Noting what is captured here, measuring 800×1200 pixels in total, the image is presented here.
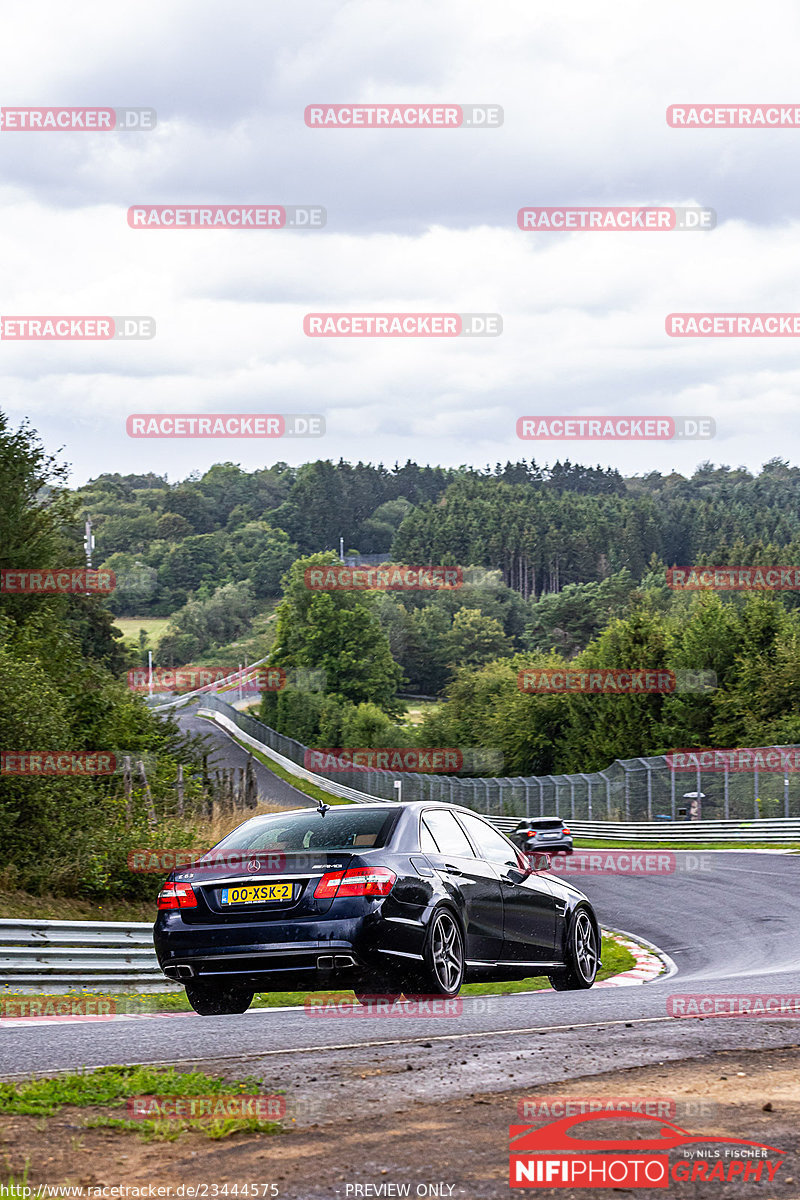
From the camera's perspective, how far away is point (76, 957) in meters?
11.8

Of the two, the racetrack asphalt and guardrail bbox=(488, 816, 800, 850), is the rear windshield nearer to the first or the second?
the racetrack asphalt

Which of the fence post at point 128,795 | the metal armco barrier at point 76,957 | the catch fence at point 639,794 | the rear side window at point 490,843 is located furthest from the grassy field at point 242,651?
the rear side window at point 490,843

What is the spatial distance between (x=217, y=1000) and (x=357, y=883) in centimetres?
193

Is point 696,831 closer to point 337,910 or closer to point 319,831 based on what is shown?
point 319,831

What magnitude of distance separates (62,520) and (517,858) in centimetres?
2388

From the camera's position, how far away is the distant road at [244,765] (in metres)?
64.4

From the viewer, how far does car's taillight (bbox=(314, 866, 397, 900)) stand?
8.27m

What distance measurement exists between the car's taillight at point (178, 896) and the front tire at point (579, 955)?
3531mm

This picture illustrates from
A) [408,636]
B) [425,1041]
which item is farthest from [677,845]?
[408,636]

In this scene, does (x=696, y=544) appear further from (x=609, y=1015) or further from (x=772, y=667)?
(x=609, y=1015)

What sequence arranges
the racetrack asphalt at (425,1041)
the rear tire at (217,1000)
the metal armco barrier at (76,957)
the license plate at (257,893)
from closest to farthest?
the racetrack asphalt at (425,1041) < the license plate at (257,893) < the rear tire at (217,1000) < the metal armco barrier at (76,957)

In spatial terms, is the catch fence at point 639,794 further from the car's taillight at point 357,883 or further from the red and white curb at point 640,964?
the car's taillight at point 357,883

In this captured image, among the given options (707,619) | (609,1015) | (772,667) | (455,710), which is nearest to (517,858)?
(609,1015)

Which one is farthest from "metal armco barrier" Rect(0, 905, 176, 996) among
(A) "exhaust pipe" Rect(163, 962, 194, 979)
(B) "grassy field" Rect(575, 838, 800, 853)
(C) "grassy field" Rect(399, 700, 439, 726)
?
(C) "grassy field" Rect(399, 700, 439, 726)
